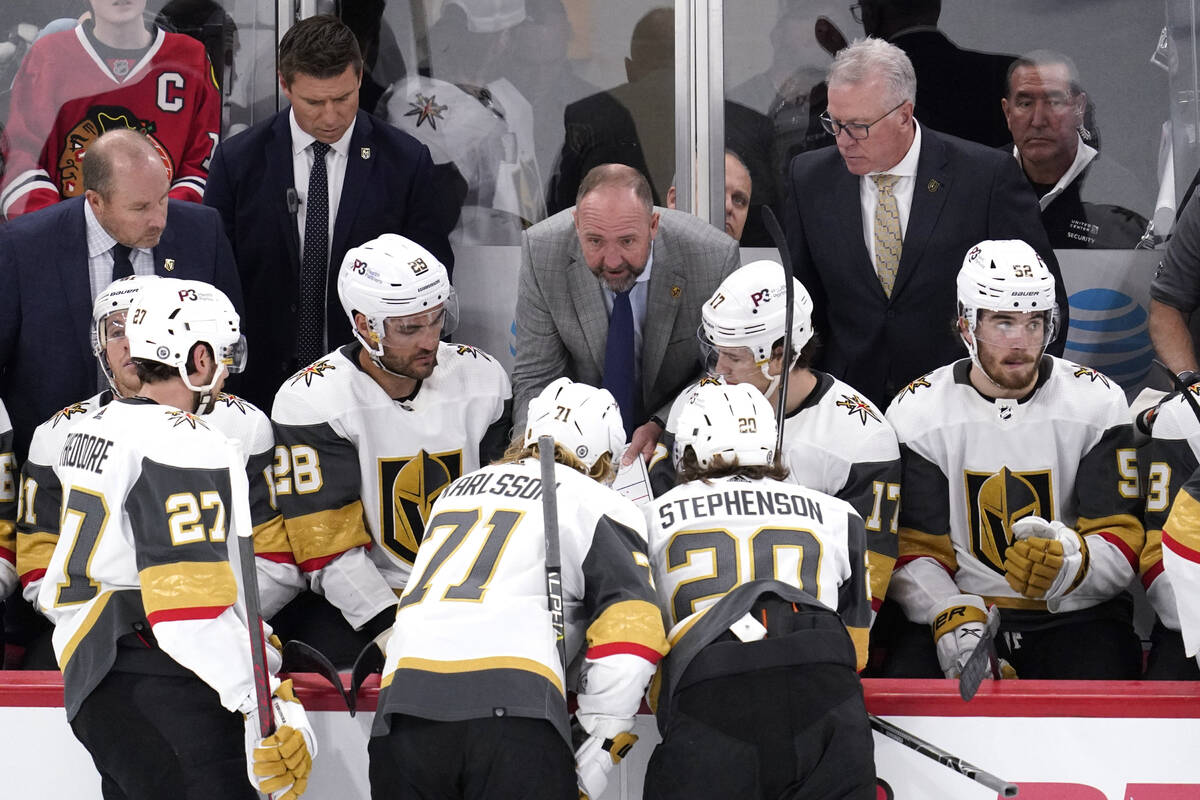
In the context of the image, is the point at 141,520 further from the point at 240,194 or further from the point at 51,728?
the point at 240,194

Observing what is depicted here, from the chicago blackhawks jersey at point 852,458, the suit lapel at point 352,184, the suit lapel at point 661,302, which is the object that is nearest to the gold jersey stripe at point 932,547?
the chicago blackhawks jersey at point 852,458

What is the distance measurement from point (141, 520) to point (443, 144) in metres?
2.49

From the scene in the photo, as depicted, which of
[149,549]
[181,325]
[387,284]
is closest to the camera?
[149,549]

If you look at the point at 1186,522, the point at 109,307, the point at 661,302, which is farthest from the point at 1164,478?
the point at 109,307

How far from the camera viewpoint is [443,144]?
4.96 meters

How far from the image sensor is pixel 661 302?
4105 millimetres

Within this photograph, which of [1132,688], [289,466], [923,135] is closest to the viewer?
[1132,688]

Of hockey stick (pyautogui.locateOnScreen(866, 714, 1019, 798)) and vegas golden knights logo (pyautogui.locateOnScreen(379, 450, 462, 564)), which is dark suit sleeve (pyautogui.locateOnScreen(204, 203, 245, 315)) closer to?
vegas golden knights logo (pyautogui.locateOnScreen(379, 450, 462, 564))

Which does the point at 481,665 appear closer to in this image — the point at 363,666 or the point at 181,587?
the point at 363,666

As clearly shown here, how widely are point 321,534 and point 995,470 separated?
1711 millimetres

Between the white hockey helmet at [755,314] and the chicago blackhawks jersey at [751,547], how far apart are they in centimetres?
76

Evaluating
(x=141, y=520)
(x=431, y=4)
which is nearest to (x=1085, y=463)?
(x=141, y=520)

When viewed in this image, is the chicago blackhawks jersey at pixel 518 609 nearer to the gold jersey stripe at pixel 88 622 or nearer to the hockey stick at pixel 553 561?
the hockey stick at pixel 553 561

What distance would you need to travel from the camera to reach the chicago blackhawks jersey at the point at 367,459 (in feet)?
11.9
